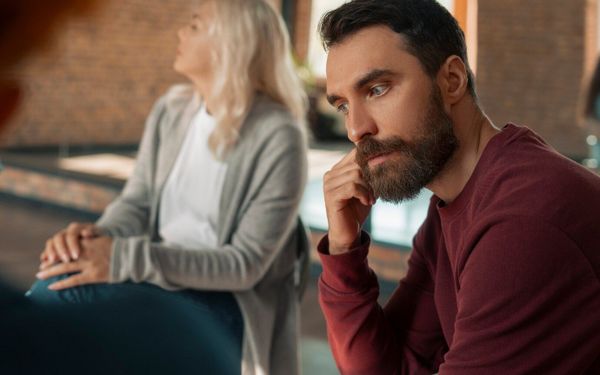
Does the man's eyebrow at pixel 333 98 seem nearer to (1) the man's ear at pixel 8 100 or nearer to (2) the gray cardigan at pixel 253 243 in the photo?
(2) the gray cardigan at pixel 253 243

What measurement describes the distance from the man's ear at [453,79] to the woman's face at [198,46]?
1.05 meters

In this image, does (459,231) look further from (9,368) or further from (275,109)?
(275,109)

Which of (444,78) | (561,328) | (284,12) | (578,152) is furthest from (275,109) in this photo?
(284,12)

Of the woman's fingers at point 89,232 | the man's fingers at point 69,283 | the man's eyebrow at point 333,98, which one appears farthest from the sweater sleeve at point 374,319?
the woman's fingers at point 89,232

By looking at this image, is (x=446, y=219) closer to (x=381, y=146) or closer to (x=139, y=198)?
Answer: (x=381, y=146)

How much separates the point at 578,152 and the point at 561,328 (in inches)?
323

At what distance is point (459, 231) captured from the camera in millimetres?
1123

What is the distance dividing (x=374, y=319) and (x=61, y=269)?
748 millimetres

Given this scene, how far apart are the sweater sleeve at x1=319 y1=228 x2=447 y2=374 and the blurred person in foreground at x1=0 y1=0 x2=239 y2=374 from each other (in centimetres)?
73

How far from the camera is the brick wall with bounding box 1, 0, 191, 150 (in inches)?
313

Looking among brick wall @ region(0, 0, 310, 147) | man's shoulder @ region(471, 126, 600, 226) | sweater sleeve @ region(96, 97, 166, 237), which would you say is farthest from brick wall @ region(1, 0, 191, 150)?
man's shoulder @ region(471, 126, 600, 226)

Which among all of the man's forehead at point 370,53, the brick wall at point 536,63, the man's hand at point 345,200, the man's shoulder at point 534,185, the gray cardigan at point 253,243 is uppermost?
the man's forehead at point 370,53

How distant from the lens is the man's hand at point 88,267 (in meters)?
1.56

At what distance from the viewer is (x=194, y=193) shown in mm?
2090
